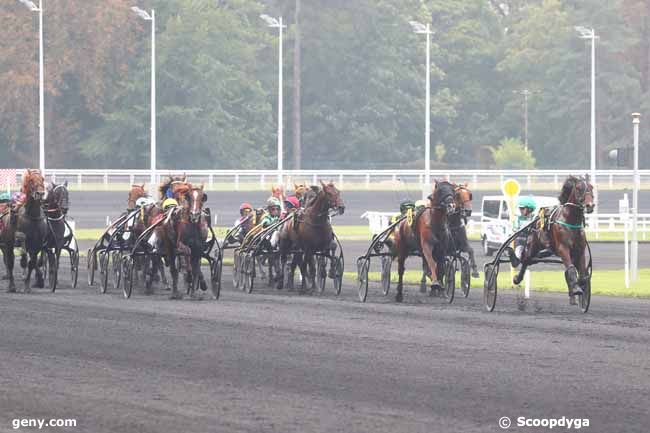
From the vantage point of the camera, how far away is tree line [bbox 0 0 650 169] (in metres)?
75.8

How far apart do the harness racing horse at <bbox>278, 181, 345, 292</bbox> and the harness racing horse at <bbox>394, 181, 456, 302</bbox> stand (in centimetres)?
152

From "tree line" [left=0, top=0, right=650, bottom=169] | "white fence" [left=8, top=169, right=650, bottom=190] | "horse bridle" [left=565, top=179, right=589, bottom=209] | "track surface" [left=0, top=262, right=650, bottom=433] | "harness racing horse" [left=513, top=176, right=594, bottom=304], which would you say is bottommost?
"track surface" [left=0, top=262, right=650, bottom=433]

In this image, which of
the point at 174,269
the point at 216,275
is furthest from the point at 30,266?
the point at 216,275

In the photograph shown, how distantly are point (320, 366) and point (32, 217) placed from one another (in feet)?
32.4

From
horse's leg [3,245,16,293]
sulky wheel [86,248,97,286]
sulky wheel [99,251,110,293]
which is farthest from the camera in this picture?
sulky wheel [86,248,97,286]

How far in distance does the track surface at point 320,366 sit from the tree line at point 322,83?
5529cm

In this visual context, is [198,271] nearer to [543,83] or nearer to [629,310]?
[629,310]

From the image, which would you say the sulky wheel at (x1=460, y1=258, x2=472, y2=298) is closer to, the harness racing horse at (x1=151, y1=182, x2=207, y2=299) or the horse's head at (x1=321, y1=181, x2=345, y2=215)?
the horse's head at (x1=321, y1=181, x2=345, y2=215)

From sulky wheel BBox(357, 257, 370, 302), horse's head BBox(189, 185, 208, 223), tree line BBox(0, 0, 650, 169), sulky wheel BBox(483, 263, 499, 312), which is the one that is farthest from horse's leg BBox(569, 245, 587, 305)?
tree line BBox(0, 0, 650, 169)

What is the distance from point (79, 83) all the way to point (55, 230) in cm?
5325

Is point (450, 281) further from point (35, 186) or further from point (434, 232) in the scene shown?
point (35, 186)

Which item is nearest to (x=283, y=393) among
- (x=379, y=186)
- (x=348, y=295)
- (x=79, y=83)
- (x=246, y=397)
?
(x=246, y=397)

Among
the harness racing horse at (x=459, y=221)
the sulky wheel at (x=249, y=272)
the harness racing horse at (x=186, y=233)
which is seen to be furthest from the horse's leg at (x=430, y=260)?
the sulky wheel at (x=249, y=272)

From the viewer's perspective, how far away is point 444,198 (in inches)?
851
